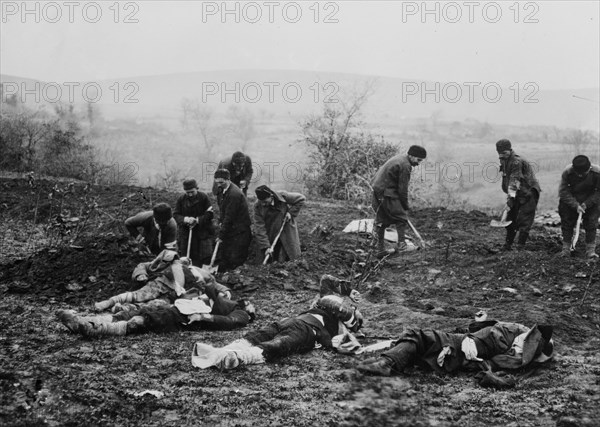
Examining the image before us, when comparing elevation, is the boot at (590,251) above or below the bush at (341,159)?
below

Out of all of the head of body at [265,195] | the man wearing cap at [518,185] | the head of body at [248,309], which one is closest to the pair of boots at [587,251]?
the man wearing cap at [518,185]

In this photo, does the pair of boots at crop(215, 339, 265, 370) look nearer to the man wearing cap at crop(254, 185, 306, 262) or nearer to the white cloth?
the white cloth

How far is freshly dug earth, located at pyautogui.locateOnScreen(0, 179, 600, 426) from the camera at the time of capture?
13.0ft

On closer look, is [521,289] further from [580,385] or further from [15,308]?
[15,308]

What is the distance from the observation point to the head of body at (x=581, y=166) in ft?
27.6

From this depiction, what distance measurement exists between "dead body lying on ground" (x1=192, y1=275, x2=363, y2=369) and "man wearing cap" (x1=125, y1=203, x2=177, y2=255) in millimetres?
2633

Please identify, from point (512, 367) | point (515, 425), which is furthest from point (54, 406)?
point (512, 367)

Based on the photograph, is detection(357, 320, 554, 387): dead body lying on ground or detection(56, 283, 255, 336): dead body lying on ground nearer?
detection(357, 320, 554, 387): dead body lying on ground

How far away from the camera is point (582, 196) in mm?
8727

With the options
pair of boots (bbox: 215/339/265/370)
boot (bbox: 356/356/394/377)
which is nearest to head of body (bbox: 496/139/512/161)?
boot (bbox: 356/356/394/377)

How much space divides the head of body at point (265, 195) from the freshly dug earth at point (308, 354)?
91 centimetres

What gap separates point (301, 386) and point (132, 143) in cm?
4573

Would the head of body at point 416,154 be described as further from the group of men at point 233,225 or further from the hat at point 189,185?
the hat at point 189,185

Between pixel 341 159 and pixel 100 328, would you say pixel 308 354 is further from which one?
pixel 341 159
